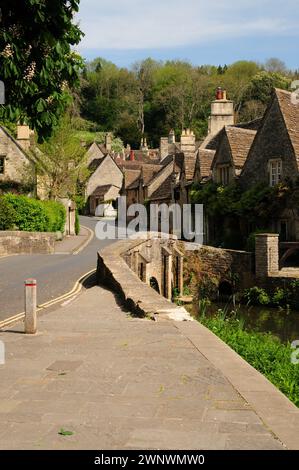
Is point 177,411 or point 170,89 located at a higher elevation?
point 170,89

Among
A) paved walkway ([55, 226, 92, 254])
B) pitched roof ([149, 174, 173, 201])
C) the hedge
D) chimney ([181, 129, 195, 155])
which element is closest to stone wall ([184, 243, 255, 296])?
paved walkway ([55, 226, 92, 254])

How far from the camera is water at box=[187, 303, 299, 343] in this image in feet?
61.8

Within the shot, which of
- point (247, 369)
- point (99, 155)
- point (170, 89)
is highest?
point (170, 89)

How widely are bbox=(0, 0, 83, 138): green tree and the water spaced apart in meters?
10.8

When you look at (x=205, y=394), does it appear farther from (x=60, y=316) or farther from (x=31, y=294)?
(x=60, y=316)

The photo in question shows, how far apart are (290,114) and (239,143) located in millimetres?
5220

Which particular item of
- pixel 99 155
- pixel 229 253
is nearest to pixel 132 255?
pixel 229 253

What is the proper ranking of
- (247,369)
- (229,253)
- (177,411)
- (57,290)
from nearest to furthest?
1. (177,411)
2. (247,369)
3. (57,290)
4. (229,253)

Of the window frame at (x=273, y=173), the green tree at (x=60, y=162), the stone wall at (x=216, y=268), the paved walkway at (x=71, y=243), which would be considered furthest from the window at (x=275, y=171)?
the green tree at (x=60, y=162)

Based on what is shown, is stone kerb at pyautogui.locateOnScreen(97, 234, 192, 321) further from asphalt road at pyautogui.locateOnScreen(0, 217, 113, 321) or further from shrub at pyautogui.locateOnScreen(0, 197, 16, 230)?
shrub at pyautogui.locateOnScreen(0, 197, 16, 230)

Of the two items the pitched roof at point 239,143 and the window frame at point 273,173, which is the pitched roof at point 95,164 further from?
the window frame at point 273,173

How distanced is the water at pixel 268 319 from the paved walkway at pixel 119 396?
9949 mm
